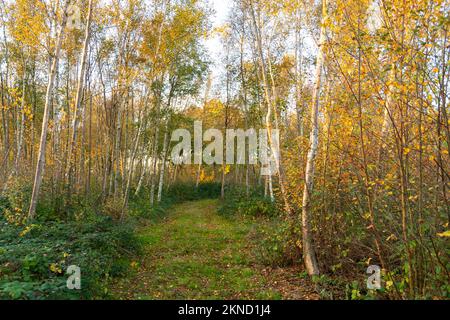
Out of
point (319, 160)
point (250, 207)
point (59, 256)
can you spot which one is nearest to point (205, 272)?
point (59, 256)

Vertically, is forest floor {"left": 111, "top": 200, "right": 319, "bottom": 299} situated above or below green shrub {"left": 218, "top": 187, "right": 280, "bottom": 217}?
below

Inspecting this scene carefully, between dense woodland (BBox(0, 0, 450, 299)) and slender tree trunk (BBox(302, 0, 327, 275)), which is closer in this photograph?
dense woodland (BBox(0, 0, 450, 299))

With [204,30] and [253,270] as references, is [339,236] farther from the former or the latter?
[204,30]

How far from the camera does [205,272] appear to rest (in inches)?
263

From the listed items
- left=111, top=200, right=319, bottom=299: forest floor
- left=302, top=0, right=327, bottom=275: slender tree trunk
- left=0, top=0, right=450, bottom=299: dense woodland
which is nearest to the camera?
left=0, top=0, right=450, bottom=299: dense woodland

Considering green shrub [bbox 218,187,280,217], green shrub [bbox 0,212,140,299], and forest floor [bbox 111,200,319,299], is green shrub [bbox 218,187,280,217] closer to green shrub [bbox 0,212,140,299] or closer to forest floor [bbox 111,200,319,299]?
forest floor [bbox 111,200,319,299]

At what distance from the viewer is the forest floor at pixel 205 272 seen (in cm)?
548

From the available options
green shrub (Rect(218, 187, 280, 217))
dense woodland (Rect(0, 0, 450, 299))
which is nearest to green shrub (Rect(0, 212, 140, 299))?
dense woodland (Rect(0, 0, 450, 299))

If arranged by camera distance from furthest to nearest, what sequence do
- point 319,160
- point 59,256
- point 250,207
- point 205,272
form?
point 250,207 → point 205,272 → point 319,160 → point 59,256

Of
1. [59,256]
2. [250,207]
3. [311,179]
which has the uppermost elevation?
[311,179]

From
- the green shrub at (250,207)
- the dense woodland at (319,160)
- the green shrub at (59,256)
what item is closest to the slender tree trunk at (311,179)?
the dense woodland at (319,160)

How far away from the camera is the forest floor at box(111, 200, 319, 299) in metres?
5.48

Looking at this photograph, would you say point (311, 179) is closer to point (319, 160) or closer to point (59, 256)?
point (319, 160)

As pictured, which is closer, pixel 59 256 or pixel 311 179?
pixel 59 256
